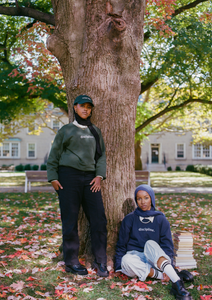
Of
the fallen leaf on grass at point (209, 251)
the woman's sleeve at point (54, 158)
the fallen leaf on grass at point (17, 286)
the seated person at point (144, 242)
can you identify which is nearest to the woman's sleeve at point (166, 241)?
the seated person at point (144, 242)

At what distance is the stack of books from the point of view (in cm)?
391

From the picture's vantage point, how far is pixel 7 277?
3.68m

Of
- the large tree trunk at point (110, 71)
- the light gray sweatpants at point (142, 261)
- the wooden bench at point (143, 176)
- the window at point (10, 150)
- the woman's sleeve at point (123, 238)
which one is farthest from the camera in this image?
the window at point (10, 150)

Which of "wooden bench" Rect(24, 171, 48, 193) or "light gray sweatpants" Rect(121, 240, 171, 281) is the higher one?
"wooden bench" Rect(24, 171, 48, 193)

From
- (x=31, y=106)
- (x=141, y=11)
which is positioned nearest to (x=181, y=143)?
(x=31, y=106)

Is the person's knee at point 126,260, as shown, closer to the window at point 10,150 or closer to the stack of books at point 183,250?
the stack of books at point 183,250

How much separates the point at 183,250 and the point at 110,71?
104 inches

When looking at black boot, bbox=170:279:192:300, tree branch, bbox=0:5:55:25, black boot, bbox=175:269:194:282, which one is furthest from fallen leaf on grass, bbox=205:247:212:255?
tree branch, bbox=0:5:55:25

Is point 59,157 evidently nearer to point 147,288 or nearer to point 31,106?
point 147,288

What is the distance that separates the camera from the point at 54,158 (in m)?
3.78

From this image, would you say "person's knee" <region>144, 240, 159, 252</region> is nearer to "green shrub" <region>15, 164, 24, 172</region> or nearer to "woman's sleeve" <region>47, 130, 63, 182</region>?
"woman's sleeve" <region>47, 130, 63, 182</region>

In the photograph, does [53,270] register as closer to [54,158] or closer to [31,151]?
[54,158]

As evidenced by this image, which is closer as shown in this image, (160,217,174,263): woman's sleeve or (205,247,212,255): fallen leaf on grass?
(160,217,174,263): woman's sleeve

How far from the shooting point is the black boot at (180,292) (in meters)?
3.06
